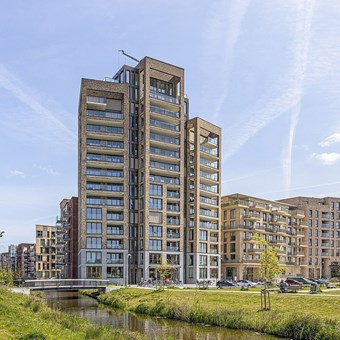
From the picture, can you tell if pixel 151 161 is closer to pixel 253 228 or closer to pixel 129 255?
pixel 129 255

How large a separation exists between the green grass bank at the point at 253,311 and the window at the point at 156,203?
1532 inches

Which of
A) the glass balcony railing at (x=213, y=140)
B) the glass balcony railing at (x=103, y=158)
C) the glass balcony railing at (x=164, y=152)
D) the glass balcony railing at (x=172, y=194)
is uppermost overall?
the glass balcony railing at (x=213, y=140)

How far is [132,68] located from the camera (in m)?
95.2

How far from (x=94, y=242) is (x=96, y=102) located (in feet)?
88.1

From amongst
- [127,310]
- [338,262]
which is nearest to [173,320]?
[127,310]

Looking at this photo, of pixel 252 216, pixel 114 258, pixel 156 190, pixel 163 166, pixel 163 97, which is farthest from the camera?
pixel 252 216

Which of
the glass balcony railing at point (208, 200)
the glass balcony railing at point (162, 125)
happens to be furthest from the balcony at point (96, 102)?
the glass balcony railing at point (208, 200)

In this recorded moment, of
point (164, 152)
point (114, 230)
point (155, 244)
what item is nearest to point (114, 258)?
point (114, 230)

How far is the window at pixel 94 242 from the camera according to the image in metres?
85.2

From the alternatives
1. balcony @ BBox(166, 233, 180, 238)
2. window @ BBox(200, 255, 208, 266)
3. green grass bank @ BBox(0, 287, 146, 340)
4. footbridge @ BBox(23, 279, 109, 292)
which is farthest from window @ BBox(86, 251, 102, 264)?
green grass bank @ BBox(0, 287, 146, 340)

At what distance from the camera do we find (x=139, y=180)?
3585 inches

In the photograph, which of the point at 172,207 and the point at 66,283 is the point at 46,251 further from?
the point at 66,283

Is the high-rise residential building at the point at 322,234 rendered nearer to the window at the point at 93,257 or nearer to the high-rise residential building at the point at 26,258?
the window at the point at 93,257

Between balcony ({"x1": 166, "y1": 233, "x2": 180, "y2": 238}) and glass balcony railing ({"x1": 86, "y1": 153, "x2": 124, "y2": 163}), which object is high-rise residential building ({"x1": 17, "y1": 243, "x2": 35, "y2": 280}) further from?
glass balcony railing ({"x1": 86, "y1": 153, "x2": 124, "y2": 163})
